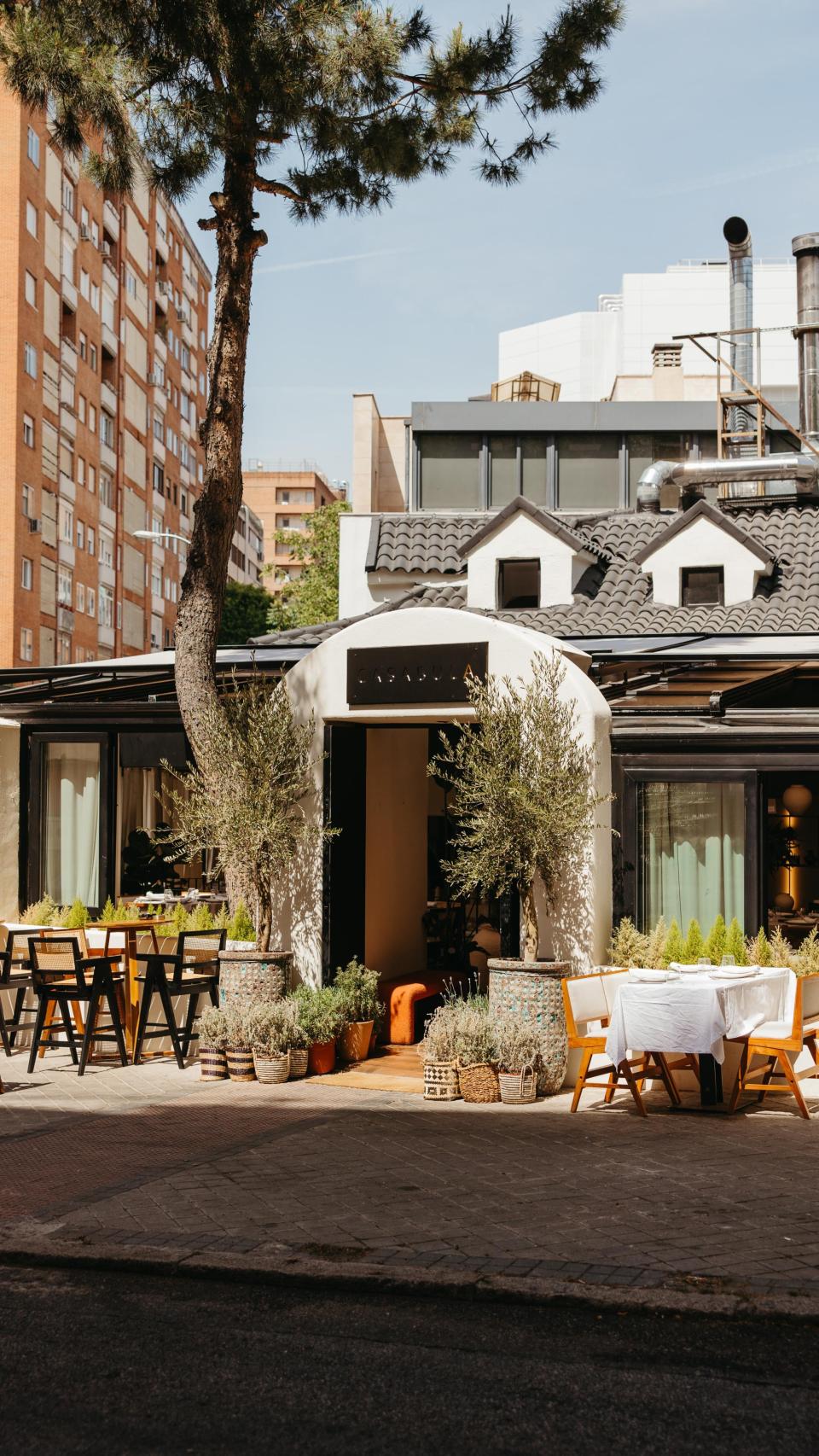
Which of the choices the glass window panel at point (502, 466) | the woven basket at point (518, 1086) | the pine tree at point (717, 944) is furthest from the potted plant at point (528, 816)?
the glass window panel at point (502, 466)

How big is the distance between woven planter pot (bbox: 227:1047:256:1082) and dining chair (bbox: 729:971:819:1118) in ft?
12.3

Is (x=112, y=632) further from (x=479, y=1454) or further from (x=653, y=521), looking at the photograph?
(x=479, y=1454)

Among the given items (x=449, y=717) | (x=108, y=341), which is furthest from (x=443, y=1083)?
(x=108, y=341)

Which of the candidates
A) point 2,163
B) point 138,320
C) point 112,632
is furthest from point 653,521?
point 138,320

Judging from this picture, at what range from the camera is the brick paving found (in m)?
6.41

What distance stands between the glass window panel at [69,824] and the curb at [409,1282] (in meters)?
8.69

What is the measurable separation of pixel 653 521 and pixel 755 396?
4011 mm

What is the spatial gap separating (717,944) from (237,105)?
7.99 meters

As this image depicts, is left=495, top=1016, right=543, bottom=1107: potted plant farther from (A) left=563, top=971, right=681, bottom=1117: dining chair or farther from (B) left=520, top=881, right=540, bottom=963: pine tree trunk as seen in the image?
(B) left=520, top=881, right=540, bottom=963: pine tree trunk

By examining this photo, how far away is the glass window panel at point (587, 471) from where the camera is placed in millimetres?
28766

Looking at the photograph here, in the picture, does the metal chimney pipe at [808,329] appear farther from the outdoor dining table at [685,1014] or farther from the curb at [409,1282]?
the curb at [409,1282]

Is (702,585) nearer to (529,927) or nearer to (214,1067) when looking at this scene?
(529,927)

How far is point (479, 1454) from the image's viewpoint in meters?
4.34

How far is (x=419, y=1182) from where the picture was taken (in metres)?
7.69
